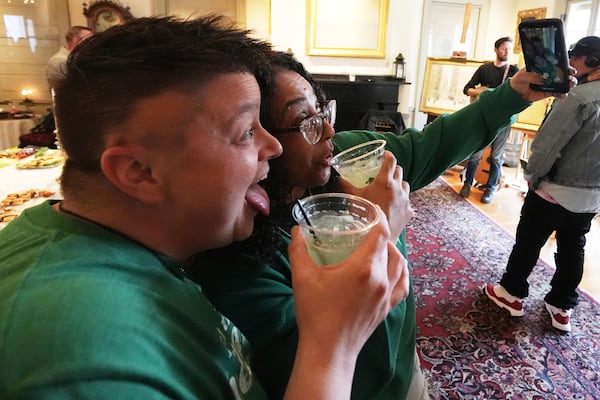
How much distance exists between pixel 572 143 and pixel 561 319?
0.97m

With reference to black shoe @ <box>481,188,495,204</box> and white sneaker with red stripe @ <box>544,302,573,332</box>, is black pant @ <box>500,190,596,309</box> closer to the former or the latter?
white sneaker with red stripe @ <box>544,302,573,332</box>

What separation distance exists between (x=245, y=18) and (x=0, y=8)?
316 cm

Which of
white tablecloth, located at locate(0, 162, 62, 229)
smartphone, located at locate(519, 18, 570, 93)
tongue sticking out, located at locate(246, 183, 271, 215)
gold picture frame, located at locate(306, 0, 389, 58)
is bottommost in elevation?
white tablecloth, located at locate(0, 162, 62, 229)

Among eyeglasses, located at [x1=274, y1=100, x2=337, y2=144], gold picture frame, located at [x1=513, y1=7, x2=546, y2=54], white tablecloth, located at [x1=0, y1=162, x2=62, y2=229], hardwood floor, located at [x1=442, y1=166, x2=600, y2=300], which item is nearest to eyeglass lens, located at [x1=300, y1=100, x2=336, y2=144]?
eyeglasses, located at [x1=274, y1=100, x2=337, y2=144]

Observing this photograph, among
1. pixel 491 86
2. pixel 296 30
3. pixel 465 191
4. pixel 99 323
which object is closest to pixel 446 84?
pixel 491 86

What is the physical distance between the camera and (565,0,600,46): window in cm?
470

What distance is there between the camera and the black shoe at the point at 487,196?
13.9 feet

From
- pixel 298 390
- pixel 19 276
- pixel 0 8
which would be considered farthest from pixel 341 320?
pixel 0 8

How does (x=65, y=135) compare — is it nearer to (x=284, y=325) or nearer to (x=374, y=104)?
(x=284, y=325)

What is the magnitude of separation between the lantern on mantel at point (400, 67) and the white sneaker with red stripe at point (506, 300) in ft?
11.8

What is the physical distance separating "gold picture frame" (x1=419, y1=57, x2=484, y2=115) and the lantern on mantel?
1.43 ft

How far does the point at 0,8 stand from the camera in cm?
519

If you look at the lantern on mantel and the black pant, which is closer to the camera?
the black pant

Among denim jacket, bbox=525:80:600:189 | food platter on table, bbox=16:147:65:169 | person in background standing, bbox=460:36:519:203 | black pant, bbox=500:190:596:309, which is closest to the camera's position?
denim jacket, bbox=525:80:600:189
